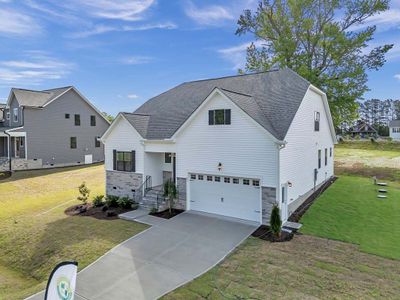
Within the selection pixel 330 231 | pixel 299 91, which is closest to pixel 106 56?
pixel 299 91

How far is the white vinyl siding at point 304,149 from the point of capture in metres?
13.8

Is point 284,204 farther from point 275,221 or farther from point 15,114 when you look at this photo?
point 15,114

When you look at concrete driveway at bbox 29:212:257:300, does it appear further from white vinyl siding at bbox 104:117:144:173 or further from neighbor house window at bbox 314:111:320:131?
neighbor house window at bbox 314:111:320:131

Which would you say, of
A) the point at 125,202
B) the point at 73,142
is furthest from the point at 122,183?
the point at 73,142

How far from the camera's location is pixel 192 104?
18.6 m

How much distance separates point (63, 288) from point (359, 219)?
14327 millimetres

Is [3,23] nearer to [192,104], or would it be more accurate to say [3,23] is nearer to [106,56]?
[106,56]

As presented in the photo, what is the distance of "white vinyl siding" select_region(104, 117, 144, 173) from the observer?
16984 millimetres

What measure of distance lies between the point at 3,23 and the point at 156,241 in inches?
626

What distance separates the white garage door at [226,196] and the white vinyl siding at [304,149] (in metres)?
1.76

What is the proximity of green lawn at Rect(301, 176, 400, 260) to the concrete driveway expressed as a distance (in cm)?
361

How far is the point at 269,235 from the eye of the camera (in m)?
11.8

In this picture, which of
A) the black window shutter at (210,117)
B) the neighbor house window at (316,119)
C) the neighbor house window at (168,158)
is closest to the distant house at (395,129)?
the neighbor house window at (316,119)

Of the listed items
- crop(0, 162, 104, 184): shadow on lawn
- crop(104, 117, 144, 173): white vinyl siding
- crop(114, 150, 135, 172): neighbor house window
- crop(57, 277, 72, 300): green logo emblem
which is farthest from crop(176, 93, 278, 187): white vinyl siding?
crop(0, 162, 104, 184): shadow on lawn
